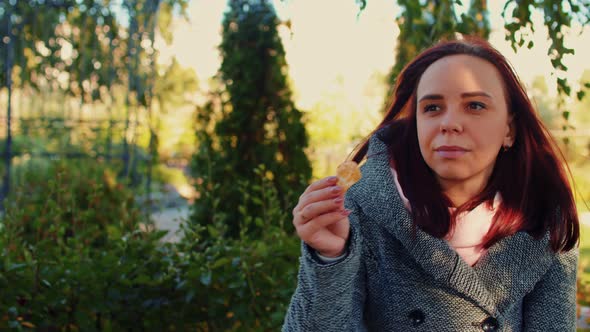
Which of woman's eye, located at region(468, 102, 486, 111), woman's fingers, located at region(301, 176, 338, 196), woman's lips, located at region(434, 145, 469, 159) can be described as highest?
woman's eye, located at region(468, 102, 486, 111)

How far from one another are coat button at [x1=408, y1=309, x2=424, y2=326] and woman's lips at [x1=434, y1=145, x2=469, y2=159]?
11.4 inches

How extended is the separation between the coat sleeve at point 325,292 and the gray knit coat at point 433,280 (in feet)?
0.11


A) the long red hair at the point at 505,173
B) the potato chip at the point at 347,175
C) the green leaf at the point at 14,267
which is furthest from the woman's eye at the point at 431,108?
the green leaf at the point at 14,267

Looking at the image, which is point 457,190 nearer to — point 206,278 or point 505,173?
point 505,173

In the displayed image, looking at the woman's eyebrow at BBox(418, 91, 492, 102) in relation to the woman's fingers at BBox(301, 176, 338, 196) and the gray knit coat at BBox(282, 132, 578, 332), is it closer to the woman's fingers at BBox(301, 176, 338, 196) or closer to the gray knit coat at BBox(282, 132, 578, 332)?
the gray knit coat at BBox(282, 132, 578, 332)

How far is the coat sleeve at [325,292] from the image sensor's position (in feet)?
3.54

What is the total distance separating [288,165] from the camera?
11.6 feet

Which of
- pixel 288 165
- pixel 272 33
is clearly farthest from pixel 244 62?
pixel 288 165

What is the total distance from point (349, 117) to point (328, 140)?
465 millimetres

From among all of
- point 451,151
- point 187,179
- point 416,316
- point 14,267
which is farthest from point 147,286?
point 187,179

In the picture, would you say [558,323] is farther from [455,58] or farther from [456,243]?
[455,58]

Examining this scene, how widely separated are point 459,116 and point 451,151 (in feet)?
0.21

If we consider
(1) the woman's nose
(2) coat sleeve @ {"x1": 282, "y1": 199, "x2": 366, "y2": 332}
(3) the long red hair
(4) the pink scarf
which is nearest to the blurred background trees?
(3) the long red hair

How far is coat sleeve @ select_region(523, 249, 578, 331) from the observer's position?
129cm
